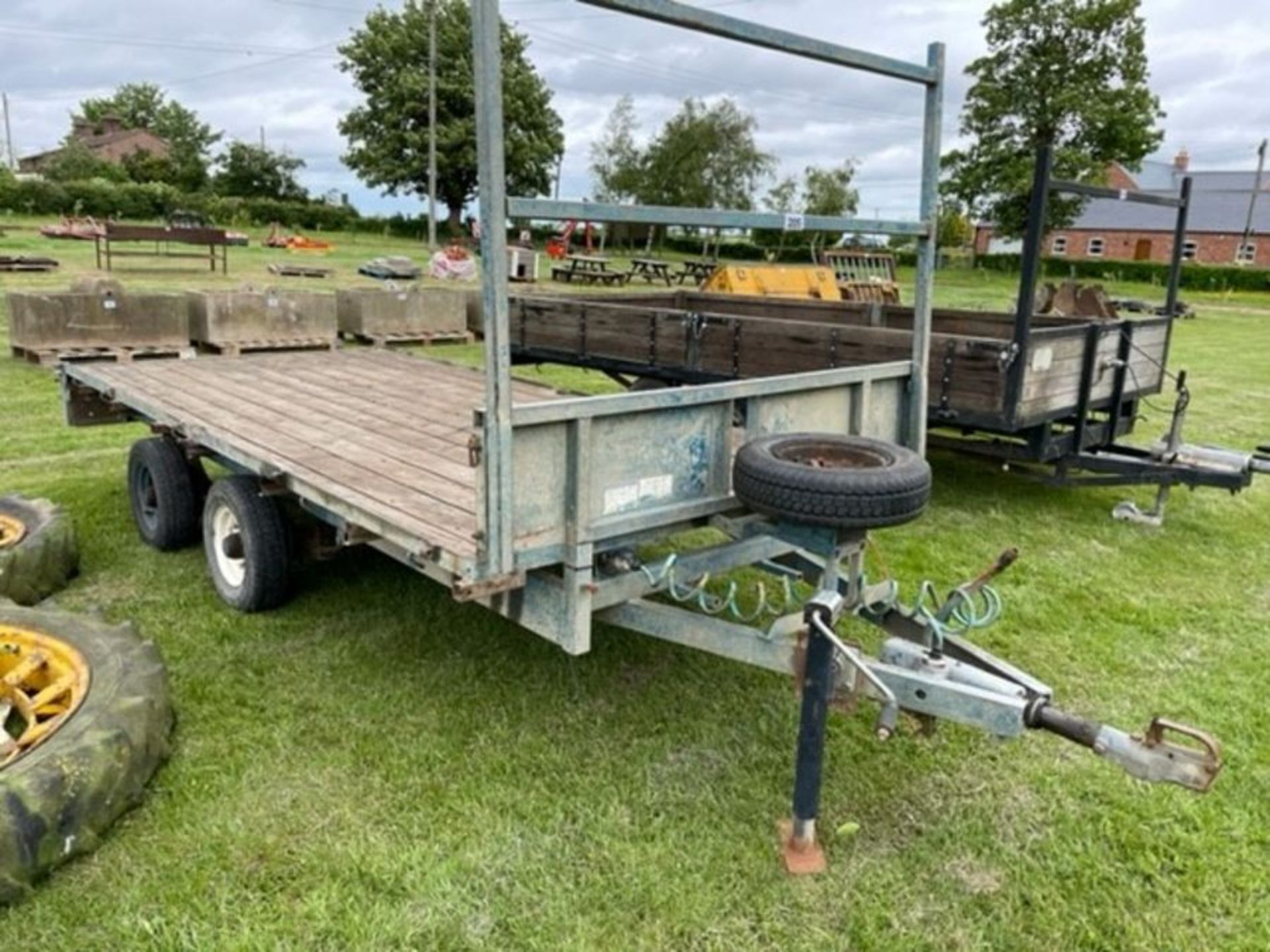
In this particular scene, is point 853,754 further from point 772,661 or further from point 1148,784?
point 1148,784

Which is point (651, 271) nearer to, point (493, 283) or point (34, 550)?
point (34, 550)

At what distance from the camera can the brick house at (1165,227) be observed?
4662cm

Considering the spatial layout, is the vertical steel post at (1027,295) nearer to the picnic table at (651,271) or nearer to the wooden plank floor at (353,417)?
the wooden plank floor at (353,417)

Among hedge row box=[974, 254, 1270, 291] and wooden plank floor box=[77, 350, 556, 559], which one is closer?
wooden plank floor box=[77, 350, 556, 559]

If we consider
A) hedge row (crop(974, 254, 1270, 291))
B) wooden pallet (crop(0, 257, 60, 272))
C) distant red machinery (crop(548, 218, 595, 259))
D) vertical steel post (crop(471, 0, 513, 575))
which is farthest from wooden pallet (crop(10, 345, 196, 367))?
hedge row (crop(974, 254, 1270, 291))

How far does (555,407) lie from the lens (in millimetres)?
2365

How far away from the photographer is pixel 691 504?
9.26ft

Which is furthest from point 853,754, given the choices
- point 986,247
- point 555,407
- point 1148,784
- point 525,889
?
point 986,247

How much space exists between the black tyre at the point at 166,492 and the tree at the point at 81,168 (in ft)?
146

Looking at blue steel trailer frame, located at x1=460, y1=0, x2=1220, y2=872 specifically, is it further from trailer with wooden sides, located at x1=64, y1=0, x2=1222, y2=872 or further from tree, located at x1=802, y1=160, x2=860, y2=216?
tree, located at x1=802, y1=160, x2=860, y2=216

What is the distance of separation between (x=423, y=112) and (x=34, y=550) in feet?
122

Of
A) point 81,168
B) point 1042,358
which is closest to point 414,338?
point 1042,358

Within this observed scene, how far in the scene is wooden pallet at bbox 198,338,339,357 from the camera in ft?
33.0

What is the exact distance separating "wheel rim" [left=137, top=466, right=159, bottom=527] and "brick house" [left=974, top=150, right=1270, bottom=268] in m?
45.7
